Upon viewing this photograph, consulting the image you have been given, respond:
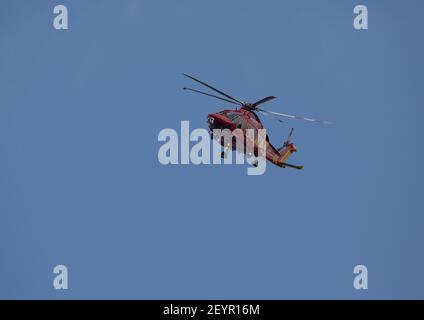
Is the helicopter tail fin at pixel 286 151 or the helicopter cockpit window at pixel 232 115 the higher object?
the helicopter cockpit window at pixel 232 115

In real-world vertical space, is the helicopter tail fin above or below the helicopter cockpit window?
below

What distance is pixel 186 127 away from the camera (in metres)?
48.2

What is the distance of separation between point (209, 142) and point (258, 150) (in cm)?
287

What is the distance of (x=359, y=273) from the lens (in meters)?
52.1
